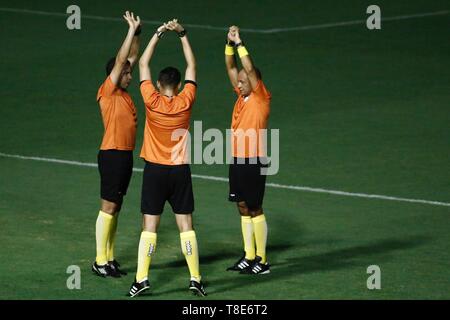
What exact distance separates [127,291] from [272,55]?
16.9 m

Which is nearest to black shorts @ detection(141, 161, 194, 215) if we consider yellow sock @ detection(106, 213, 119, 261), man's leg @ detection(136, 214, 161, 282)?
man's leg @ detection(136, 214, 161, 282)

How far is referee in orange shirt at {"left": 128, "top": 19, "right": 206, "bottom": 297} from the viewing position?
1459cm

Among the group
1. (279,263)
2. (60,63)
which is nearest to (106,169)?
(279,263)

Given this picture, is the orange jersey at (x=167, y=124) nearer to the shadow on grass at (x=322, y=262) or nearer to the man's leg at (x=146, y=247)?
the man's leg at (x=146, y=247)

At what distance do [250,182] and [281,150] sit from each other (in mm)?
7073

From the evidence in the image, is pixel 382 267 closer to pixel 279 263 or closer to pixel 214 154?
pixel 279 263

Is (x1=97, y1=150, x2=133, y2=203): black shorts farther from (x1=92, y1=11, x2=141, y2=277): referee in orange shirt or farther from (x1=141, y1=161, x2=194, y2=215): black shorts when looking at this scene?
(x1=141, y1=161, x2=194, y2=215): black shorts

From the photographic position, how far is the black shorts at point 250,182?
15.9 meters

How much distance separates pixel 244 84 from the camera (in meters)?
15.8

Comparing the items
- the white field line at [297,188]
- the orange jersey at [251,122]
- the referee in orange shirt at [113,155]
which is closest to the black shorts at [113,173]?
the referee in orange shirt at [113,155]

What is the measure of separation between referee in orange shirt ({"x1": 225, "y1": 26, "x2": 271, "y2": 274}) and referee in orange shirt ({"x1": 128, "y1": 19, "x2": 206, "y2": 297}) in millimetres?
1216

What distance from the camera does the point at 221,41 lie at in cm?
3250

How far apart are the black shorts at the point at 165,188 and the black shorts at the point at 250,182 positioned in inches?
51.4

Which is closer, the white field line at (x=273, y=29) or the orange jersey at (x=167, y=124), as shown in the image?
the orange jersey at (x=167, y=124)
